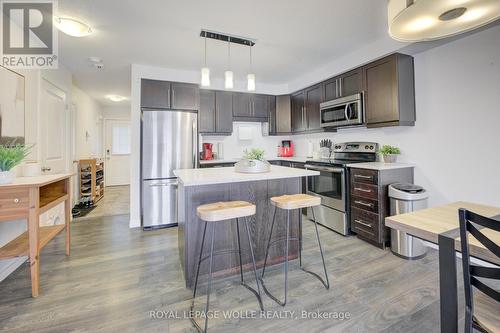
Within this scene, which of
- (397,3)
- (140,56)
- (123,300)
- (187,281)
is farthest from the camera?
(140,56)

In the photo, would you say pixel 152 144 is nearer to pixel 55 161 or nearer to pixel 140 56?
pixel 140 56

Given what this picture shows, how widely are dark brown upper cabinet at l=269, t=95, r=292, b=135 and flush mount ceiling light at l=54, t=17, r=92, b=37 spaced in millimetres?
3258

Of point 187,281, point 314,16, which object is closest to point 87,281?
point 187,281

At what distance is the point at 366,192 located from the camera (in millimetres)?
2842

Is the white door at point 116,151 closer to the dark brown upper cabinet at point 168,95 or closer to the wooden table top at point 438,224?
the dark brown upper cabinet at point 168,95

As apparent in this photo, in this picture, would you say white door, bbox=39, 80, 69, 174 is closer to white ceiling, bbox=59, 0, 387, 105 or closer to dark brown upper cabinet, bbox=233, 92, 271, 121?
white ceiling, bbox=59, 0, 387, 105

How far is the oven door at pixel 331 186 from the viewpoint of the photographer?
3135 millimetres

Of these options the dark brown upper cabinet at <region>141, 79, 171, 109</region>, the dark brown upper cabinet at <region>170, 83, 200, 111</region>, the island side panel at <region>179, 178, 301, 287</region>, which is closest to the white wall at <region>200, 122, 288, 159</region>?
the dark brown upper cabinet at <region>170, 83, 200, 111</region>

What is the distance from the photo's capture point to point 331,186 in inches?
131

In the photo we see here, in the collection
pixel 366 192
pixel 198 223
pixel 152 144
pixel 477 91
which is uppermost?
pixel 477 91

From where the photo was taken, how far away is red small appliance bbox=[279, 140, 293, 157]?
195 inches

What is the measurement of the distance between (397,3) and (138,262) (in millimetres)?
3008

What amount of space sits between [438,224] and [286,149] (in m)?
3.90

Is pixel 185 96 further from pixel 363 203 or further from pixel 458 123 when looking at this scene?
pixel 458 123
